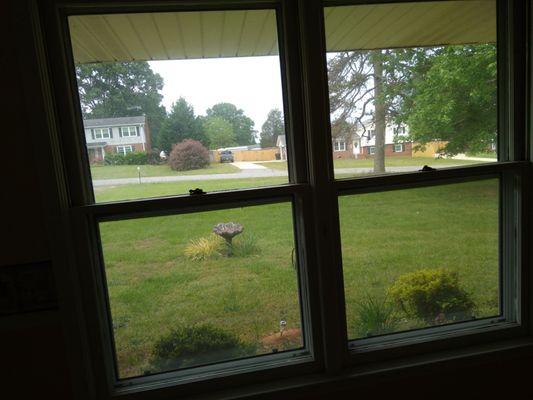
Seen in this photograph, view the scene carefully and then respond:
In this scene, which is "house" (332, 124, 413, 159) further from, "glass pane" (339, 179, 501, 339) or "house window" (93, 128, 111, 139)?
"house window" (93, 128, 111, 139)

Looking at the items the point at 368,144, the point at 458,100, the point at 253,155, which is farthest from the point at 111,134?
the point at 458,100

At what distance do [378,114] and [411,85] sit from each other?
Result: 0.60 ft

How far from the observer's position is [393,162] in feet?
4.78

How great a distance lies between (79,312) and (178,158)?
2.07 ft

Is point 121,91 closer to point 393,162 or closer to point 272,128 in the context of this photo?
point 272,128

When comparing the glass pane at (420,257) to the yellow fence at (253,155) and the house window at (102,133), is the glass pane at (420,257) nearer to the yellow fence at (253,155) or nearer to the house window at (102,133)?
the yellow fence at (253,155)

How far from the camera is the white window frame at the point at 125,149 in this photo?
1276mm

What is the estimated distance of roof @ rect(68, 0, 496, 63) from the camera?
1.27 metres

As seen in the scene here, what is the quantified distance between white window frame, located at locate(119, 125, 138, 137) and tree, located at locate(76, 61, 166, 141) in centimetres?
4

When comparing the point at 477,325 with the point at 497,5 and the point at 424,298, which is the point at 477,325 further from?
the point at 497,5

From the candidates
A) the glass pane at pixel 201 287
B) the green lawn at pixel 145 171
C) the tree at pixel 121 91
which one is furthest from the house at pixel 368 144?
the tree at pixel 121 91

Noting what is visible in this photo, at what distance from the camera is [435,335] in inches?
60.2

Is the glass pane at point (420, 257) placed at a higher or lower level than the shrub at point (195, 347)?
higher

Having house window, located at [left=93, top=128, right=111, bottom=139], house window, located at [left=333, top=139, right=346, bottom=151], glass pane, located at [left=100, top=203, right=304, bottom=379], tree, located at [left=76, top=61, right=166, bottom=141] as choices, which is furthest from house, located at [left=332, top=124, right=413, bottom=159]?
house window, located at [left=93, top=128, right=111, bottom=139]
